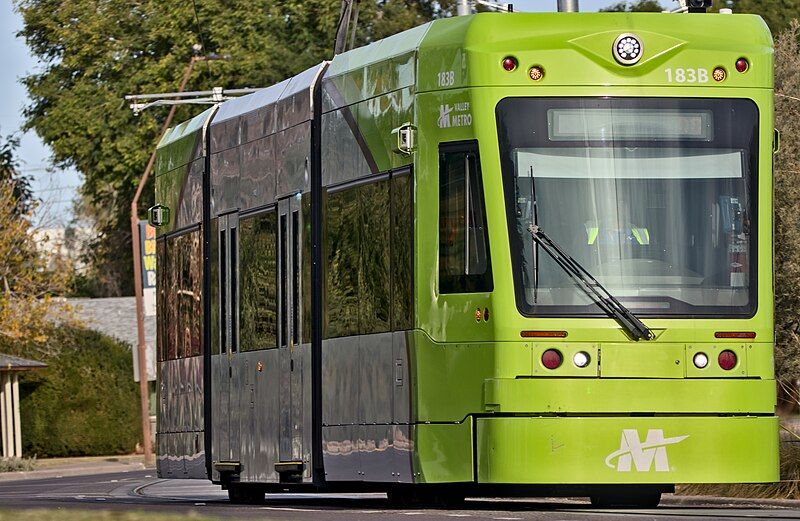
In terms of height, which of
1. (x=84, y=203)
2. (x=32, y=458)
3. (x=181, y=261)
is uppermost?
(x=84, y=203)

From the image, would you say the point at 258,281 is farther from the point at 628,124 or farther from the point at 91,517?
the point at 628,124

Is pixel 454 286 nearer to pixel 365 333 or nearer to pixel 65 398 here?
pixel 365 333

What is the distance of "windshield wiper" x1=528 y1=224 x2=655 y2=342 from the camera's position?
13.4 meters

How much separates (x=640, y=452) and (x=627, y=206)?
168 cm

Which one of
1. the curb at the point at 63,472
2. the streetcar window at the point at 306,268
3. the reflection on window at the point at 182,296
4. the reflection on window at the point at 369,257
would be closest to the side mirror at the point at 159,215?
the reflection on window at the point at 182,296

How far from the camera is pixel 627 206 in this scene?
44.5ft

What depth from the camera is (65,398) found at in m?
52.3

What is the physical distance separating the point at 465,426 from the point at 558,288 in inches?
44.5

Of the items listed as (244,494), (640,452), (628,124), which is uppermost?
(628,124)

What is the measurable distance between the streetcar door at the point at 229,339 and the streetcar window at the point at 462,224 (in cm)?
472

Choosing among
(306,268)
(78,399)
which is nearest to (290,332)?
(306,268)

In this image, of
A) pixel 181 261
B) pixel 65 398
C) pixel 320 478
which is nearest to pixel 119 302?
pixel 65 398

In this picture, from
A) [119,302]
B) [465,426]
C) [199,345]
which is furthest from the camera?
[119,302]

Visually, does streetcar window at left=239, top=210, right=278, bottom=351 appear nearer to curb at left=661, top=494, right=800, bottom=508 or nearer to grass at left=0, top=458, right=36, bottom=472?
curb at left=661, top=494, right=800, bottom=508
